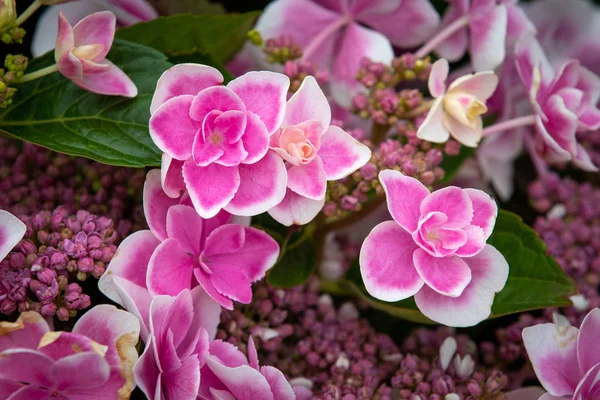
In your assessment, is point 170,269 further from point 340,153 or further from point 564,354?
point 564,354

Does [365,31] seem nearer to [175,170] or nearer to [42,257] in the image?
[175,170]

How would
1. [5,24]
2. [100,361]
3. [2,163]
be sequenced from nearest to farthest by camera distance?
[100,361], [5,24], [2,163]

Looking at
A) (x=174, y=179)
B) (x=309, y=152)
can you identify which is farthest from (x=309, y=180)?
(x=174, y=179)

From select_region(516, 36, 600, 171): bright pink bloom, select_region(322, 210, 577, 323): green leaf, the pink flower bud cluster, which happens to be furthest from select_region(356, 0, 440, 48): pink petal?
the pink flower bud cluster

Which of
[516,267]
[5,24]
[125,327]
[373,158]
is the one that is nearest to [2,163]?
[5,24]

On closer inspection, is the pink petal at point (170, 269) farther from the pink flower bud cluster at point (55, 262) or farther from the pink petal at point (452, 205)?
the pink petal at point (452, 205)

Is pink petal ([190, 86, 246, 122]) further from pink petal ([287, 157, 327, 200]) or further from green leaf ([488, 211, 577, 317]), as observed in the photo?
green leaf ([488, 211, 577, 317])
